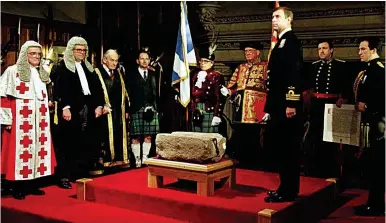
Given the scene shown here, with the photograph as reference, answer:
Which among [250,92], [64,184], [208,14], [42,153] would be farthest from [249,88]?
[42,153]

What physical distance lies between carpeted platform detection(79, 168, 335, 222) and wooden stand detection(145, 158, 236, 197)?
8cm

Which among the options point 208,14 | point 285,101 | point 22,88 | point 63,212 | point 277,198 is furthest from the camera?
point 208,14

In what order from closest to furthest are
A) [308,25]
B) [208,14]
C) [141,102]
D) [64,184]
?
1. [64,184]
2. [141,102]
3. [308,25]
4. [208,14]

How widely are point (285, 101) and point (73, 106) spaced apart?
89.8 inches

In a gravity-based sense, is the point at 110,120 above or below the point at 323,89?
below

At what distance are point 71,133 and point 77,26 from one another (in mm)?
2539

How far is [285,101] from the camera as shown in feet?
12.3

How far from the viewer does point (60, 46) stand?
6711 millimetres

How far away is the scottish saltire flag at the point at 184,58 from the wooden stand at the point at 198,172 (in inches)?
50.1

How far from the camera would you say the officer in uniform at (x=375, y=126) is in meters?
3.78

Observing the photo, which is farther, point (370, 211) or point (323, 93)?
point (323, 93)

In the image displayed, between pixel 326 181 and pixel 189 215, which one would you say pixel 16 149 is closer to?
pixel 189 215

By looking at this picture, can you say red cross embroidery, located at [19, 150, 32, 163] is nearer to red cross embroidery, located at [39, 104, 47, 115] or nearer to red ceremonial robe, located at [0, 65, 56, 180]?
red ceremonial robe, located at [0, 65, 56, 180]

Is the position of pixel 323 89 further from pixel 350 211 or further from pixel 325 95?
pixel 350 211
